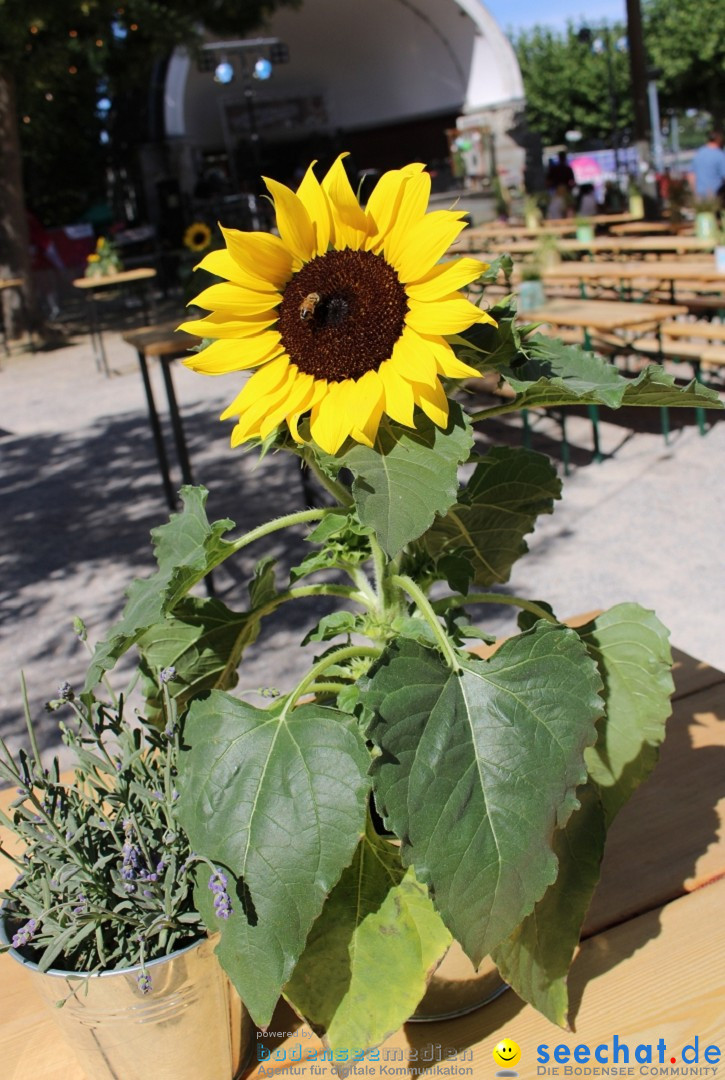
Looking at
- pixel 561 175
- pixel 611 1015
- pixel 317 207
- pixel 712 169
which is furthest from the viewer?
pixel 561 175

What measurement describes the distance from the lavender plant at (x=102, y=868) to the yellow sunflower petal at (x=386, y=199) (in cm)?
49

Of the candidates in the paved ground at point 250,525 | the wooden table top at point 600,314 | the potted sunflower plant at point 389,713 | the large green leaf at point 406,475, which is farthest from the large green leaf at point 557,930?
the wooden table top at point 600,314

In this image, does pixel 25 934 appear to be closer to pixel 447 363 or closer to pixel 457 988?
pixel 457 988

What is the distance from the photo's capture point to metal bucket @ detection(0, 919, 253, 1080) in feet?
3.00

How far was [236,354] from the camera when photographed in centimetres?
94

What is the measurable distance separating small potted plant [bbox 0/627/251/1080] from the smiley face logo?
0.87 feet

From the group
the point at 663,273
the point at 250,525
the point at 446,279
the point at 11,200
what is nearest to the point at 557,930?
the point at 446,279

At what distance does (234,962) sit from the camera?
2.80 feet

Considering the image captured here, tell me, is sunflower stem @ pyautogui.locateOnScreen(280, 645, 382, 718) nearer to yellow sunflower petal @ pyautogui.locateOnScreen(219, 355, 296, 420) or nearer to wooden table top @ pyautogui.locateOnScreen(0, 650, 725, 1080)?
yellow sunflower petal @ pyautogui.locateOnScreen(219, 355, 296, 420)

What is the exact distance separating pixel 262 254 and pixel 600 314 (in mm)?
5415

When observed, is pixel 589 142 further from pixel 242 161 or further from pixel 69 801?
pixel 69 801

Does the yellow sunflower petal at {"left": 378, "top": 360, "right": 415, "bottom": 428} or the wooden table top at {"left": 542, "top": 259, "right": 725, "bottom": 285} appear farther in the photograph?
the wooden table top at {"left": 542, "top": 259, "right": 725, "bottom": 285}

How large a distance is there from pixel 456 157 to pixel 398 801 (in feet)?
77.8

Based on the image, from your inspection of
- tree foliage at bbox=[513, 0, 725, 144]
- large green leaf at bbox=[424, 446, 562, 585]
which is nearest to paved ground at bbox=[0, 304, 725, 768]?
large green leaf at bbox=[424, 446, 562, 585]
